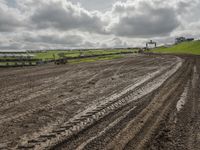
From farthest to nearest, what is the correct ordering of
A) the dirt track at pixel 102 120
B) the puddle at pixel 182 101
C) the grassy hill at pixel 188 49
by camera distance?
the grassy hill at pixel 188 49 → the puddle at pixel 182 101 → the dirt track at pixel 102 120

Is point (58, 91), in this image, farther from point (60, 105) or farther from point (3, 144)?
point (3, 144)

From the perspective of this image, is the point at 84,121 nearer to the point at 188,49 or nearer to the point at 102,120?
the point at 102,120

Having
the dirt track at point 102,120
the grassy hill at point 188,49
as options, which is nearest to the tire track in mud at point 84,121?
the dirt track at point 102,120

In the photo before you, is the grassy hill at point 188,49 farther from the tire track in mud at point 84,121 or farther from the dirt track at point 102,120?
the dirt track at point 102,120

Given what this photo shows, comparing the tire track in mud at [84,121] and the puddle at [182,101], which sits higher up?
the tire track in mud at [84,121]

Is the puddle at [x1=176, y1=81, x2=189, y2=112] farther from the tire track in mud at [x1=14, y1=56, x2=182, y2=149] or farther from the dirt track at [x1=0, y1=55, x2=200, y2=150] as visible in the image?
the tire track in mud at [x1=14, y1=56, x2=182, y2=149]

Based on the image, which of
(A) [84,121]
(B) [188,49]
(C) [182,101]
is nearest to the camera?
(A) [84,121]

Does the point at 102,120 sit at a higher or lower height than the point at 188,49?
higher

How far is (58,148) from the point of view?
21.5ft

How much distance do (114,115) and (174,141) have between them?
9.29 feet

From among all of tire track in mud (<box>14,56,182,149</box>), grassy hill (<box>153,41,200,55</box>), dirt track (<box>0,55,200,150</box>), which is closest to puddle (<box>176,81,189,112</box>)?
dirt track (<box>0,55,200,150</box>)

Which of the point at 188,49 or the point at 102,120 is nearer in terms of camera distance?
the point at 102,120

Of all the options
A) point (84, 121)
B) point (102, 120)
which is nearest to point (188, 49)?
point (102, 120)

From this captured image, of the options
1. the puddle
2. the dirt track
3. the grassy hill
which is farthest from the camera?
the grassy hill
